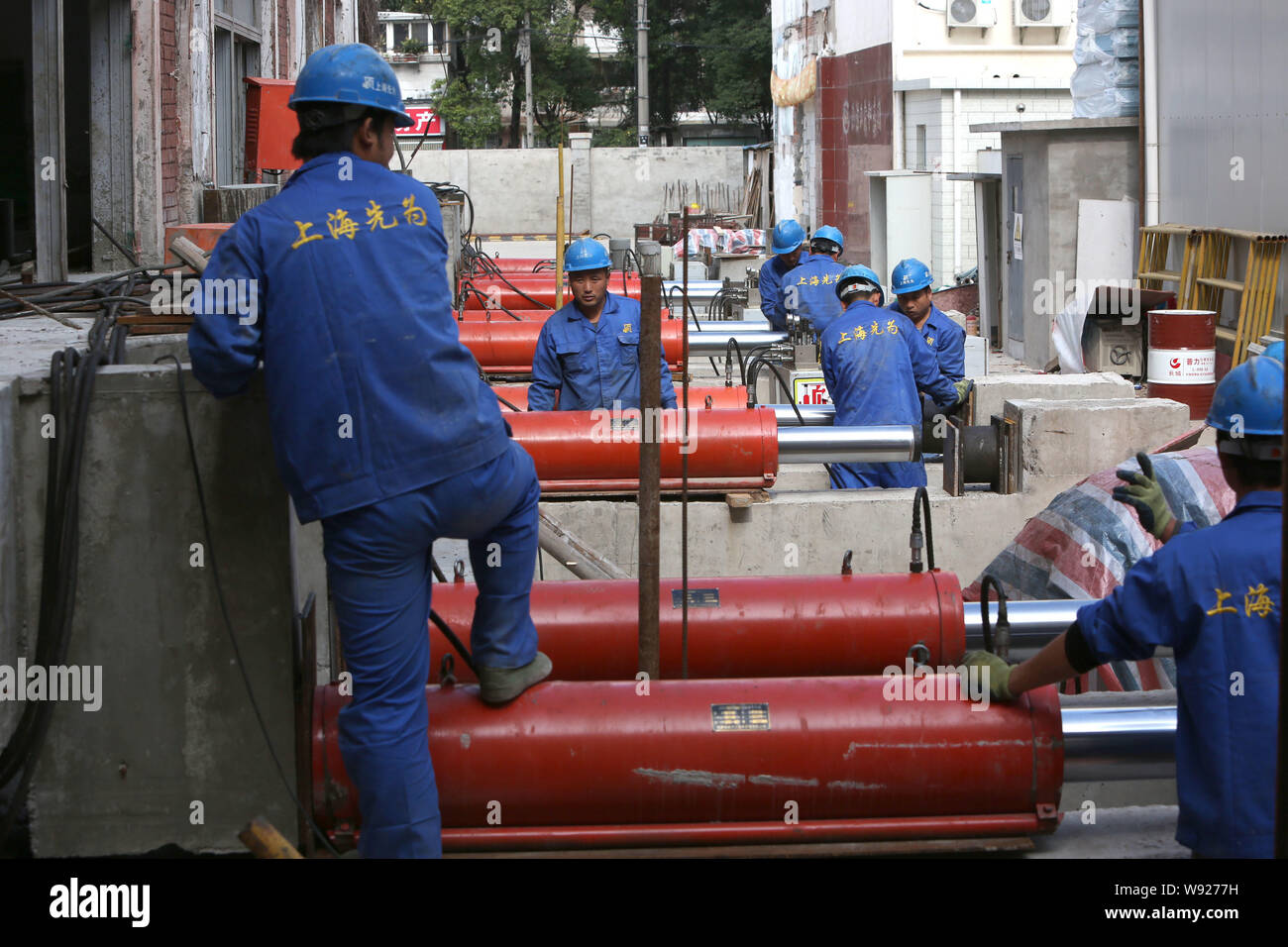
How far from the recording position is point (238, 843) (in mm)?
4180

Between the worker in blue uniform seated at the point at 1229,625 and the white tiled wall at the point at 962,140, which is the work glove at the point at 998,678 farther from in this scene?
the white tiled wall at the point at 962,140

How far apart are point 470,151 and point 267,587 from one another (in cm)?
4039

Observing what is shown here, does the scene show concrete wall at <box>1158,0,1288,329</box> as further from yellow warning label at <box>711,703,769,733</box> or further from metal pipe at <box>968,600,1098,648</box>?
yellow warning label at <box>711,703,769,733</box>

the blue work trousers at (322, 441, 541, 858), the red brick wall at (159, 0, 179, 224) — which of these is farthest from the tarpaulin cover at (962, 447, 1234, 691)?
the red brick wall at (159, 0, 179, 224)

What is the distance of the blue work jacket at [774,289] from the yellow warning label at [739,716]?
9987 mm

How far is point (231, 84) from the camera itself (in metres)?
14.8

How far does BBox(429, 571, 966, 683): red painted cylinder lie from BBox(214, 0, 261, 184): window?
1044 centimetres

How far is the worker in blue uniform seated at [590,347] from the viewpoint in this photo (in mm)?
8609

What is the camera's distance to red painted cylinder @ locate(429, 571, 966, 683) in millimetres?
4789

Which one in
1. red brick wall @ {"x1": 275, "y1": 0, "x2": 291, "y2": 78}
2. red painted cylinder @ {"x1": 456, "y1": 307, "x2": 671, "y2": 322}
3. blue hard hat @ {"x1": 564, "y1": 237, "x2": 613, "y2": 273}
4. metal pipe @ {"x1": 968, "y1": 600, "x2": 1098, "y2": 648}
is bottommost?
metal pipe @ {"x1": 968, "y1": 600, "x2": 1098, "y2": 648}

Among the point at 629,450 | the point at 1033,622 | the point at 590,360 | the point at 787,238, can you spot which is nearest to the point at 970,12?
the point at 787,238

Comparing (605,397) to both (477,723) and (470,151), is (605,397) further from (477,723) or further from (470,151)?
(470,151)

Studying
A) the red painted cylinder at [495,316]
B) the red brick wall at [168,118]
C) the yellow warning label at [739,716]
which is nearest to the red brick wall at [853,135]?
the red painted cylinder at [495,316]

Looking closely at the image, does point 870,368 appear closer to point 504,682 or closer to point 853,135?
point 504,682
